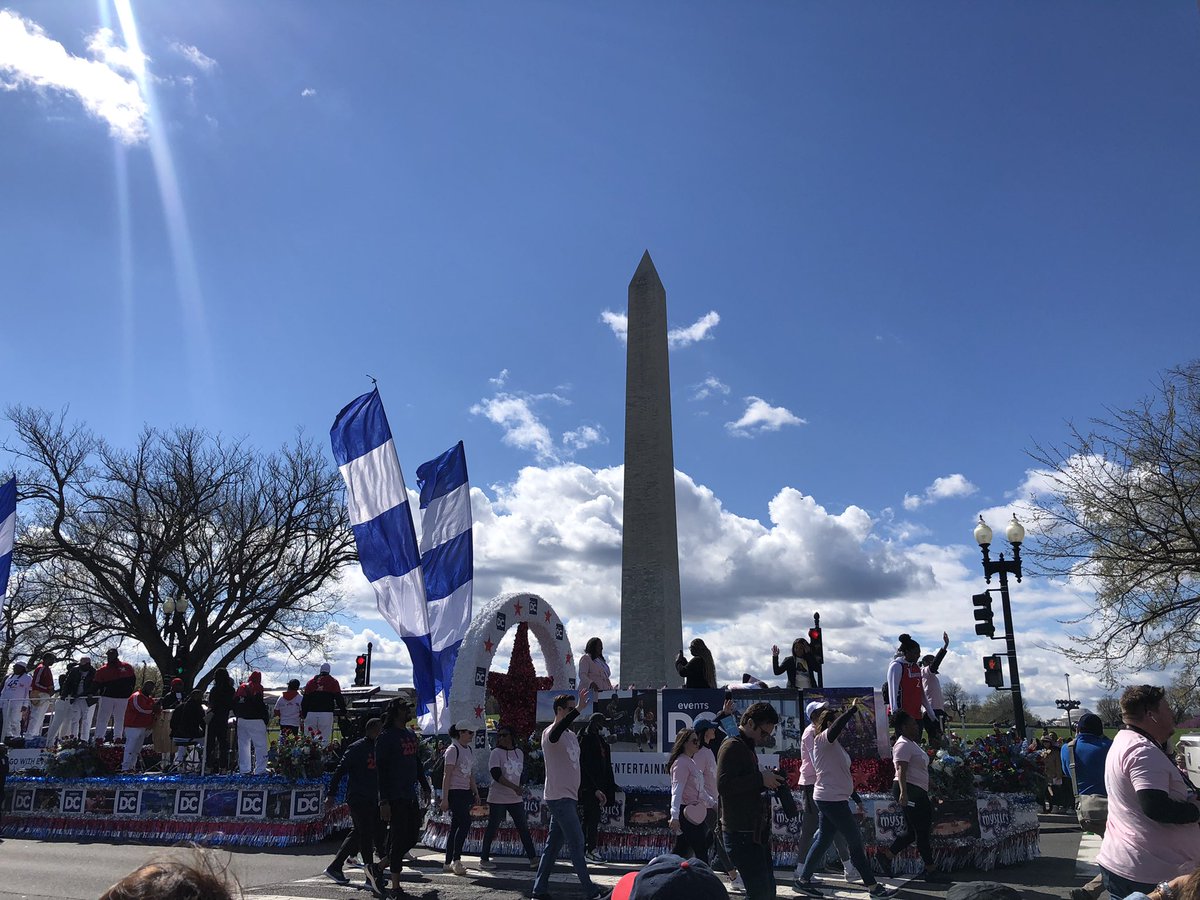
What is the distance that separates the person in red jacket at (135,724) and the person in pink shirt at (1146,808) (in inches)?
616

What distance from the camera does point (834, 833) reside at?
820 centimetres

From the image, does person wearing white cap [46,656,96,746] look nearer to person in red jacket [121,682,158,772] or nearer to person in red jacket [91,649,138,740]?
person in red jacket [91,649,138,740]

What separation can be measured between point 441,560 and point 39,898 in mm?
6617

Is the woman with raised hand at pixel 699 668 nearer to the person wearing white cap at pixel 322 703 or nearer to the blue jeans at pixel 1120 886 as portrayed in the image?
the person wearing white cap at pixel 322 703

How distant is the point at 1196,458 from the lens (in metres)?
17.6

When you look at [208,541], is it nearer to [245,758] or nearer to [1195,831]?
[245,758]

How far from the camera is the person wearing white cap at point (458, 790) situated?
1016 cm

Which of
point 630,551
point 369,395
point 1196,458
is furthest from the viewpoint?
point 630,551

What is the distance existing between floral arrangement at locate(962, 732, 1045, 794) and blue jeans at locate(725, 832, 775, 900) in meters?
5.75

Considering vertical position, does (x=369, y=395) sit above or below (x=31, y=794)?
above

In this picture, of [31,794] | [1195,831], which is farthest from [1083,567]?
[31,794]

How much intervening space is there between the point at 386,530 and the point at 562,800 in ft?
18.2

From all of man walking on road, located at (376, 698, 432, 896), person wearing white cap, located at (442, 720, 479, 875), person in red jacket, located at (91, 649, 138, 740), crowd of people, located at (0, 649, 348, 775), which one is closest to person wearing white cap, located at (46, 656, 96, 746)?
crowd of people, located at (0, 649, 348, 775)

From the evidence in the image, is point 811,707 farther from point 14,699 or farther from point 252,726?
point 14,699
